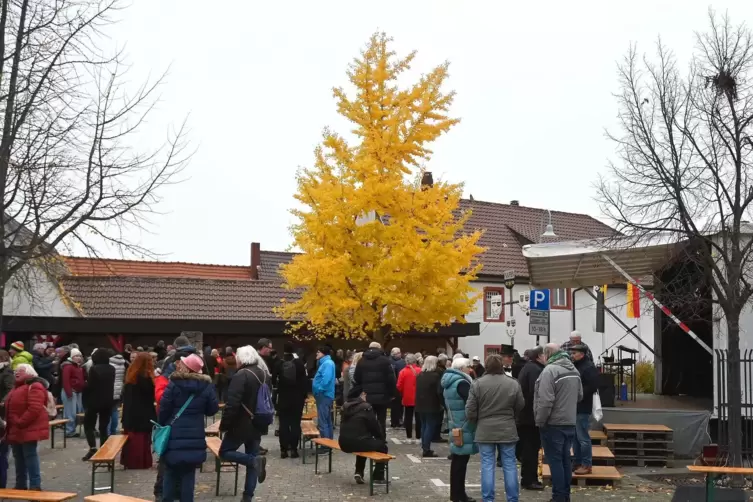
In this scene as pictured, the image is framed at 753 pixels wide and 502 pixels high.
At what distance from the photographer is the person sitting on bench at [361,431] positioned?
11992 mm

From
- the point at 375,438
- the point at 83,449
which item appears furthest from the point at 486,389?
the point at 83,449

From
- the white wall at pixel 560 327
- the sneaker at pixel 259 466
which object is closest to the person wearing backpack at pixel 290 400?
the sneaker at pixel 259 466

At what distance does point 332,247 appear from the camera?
2606cm

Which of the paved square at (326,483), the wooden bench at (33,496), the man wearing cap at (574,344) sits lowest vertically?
the paved square at (326,483)

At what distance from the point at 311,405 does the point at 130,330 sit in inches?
330

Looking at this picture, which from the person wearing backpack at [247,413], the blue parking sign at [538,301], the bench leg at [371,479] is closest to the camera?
the person wearing backpack at [247,413]

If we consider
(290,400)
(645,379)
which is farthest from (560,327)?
(290,400)

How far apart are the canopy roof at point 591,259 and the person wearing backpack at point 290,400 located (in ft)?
16.8

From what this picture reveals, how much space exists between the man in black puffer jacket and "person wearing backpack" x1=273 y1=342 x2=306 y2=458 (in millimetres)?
944

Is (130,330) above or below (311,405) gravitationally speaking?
above

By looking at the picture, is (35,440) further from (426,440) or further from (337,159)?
(337,159)

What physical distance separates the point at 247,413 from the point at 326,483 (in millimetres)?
3160

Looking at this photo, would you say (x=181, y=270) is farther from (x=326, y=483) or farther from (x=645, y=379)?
(x=326, y=483)

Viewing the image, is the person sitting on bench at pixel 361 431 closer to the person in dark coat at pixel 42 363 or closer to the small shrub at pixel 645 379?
the person in dark coat at pixel 42 363
